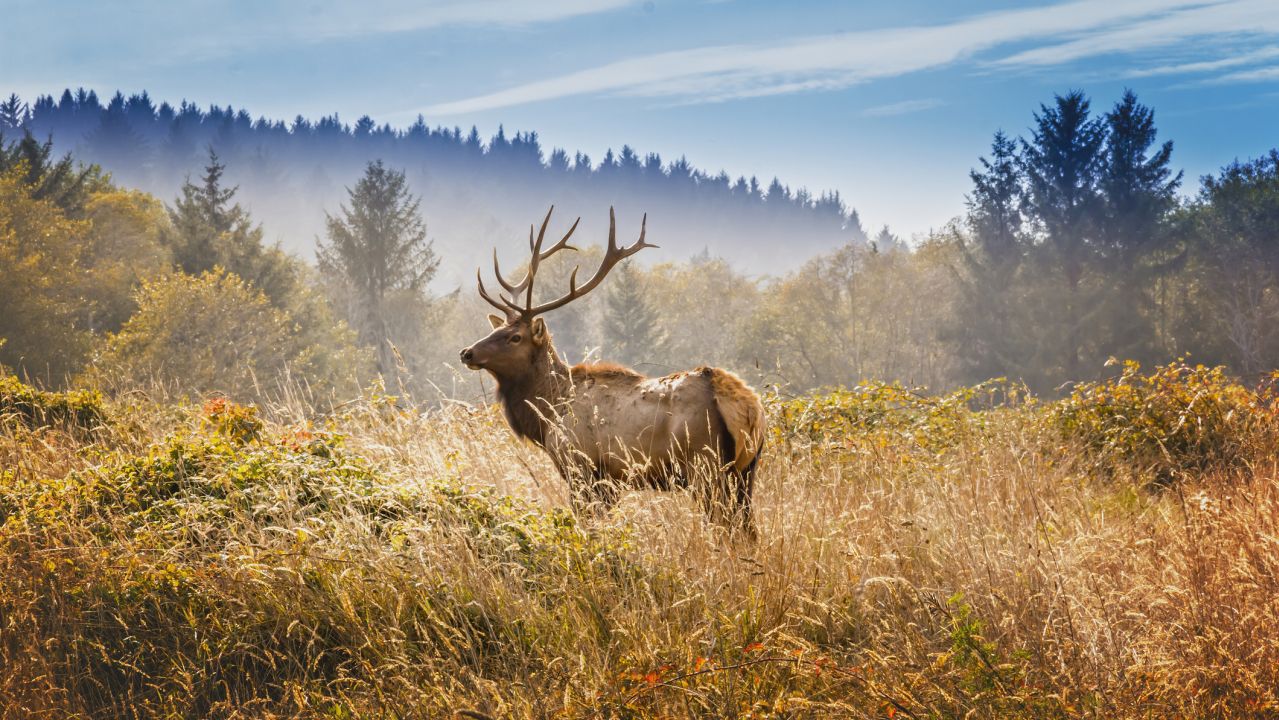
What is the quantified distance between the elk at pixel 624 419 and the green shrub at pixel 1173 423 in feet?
13.2

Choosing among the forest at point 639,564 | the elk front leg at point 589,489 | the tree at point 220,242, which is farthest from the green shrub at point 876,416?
the tree at point 220,242

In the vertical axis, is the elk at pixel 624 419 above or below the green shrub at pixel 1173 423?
above

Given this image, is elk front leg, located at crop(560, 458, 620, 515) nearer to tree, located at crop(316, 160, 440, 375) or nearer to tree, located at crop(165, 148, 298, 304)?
tree, located at crop(165, 148, 298, 304)

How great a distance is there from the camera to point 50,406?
345 inches

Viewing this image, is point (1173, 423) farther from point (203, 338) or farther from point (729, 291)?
point (729, 291)

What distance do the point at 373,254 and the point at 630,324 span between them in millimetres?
15066

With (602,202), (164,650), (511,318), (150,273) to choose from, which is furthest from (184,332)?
(602,202)

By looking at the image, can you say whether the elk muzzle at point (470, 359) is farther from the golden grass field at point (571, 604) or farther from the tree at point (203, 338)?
the tree at point (203, 338)

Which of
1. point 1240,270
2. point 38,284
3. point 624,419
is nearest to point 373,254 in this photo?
point 38,284

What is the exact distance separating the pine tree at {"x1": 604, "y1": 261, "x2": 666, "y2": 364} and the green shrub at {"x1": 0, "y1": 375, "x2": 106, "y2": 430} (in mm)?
47412

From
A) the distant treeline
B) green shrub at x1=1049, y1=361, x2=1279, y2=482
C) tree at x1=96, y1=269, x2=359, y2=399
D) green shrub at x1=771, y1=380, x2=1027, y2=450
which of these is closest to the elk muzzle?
green shrub at x1=771, y1=380, x2=1027, y2=450

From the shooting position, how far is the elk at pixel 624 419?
5848 mm

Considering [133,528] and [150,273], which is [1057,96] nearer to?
[150,273]

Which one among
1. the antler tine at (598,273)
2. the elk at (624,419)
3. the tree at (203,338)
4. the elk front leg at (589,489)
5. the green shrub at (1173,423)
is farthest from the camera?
the tree at (203,338)
